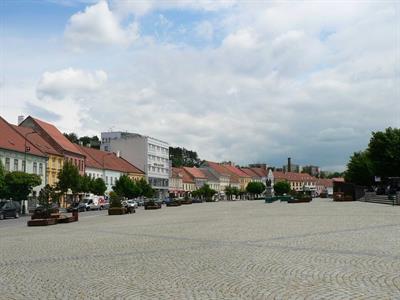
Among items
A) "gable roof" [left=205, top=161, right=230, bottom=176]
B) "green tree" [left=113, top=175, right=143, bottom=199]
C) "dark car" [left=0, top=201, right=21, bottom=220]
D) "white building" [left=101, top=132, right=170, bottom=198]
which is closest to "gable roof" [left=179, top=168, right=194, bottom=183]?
"white building" [left=101, top=132, right=170, bottom=198]

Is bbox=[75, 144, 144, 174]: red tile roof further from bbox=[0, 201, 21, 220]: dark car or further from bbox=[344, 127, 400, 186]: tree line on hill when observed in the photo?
bbox=[344, 127, 400, 186]: tree line on hill

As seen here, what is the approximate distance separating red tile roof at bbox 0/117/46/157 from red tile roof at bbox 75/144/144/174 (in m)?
23.5

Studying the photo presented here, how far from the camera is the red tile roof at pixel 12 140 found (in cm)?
6469

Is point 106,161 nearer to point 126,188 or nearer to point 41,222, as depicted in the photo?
point 126,188

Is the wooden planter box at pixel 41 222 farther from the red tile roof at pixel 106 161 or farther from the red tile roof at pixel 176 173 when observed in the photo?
the red tile roof at pixel 176 173

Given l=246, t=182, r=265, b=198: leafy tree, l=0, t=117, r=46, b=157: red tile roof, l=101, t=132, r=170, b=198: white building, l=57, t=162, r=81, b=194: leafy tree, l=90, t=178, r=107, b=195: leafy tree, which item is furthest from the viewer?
l=246, t=182, r=265, b=198: leafy tree

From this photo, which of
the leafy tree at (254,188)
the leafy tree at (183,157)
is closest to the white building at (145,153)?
the leafy tree at (254,188)

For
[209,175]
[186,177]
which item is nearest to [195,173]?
[186,177]

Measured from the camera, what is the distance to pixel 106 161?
350 feet

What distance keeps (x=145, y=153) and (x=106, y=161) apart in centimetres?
1823

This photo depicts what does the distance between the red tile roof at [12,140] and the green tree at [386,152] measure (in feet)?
148

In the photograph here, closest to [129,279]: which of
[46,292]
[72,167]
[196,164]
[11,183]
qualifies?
[46,292]

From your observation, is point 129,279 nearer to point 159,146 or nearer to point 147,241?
point 147,241

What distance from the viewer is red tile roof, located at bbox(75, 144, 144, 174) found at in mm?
99912
